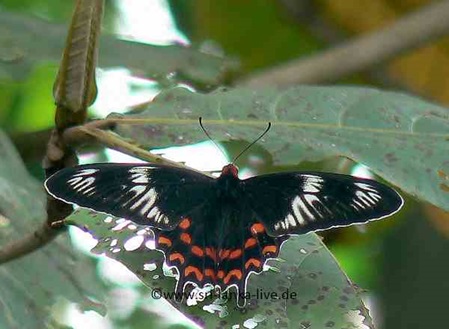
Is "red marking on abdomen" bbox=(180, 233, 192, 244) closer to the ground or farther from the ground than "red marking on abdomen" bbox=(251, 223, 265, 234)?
closer to the ground

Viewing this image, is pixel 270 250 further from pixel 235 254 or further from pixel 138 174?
pixel 138 174

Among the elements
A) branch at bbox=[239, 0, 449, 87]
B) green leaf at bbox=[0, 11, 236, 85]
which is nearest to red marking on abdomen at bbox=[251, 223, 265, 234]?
green leaf at bbox=[0, 11, 236, 85]

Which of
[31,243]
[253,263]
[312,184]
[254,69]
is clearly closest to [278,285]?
[253,263]

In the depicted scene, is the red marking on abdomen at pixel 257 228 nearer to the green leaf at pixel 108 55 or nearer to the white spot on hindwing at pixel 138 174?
the white spot on hindwing at pixel 138 174

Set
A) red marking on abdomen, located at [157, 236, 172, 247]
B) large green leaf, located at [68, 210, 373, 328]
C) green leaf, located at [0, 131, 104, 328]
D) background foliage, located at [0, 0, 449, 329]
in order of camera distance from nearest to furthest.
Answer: large green leaf, located at [68, 210, 373, 328], red marking on abdomen, located at [157, 236, 172, 247], green leaf, located at [0, 131, 104, 328], background foliage, located at [0, 0, 449, 329]

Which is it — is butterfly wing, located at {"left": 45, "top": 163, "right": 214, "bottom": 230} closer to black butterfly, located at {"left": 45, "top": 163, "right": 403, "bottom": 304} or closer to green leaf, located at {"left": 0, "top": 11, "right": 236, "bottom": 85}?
black butterfly, located at {"left": 45, "top": 163, "right": 403, "bottom": 304}

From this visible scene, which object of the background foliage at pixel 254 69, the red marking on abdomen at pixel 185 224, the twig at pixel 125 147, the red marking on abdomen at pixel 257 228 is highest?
the twig at pixel 125 147

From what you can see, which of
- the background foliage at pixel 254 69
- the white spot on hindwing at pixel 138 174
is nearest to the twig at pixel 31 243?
the white spot on hindwing at pixel 138 174
